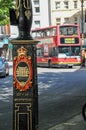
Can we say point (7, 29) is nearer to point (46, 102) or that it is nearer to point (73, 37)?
point (73, 37)

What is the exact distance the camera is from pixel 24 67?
7754mm

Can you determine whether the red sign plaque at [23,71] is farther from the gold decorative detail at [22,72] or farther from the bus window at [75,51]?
the bus window at [75,51]

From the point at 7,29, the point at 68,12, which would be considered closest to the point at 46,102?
the point at 68,12

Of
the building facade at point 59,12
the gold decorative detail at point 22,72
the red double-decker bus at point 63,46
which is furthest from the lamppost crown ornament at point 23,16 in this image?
the building facade at point 59,12

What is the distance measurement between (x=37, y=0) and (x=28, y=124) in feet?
227

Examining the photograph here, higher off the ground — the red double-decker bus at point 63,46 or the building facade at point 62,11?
the building facade at point 62,11

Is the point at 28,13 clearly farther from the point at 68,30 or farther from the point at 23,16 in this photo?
the point at 68,30

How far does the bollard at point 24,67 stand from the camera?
7715 millimetres

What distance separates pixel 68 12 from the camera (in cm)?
7219

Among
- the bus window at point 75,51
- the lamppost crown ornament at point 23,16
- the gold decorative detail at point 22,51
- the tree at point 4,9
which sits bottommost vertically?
the bus window at point 75,51

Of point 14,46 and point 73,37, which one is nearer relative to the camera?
Answer: point 14,46

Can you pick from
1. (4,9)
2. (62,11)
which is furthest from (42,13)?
(4,9)

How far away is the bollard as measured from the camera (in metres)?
7.71

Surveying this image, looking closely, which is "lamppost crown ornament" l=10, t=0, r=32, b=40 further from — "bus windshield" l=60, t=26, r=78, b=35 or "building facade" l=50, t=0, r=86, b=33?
"building facade" l=50, t=0, r=86, b=33
